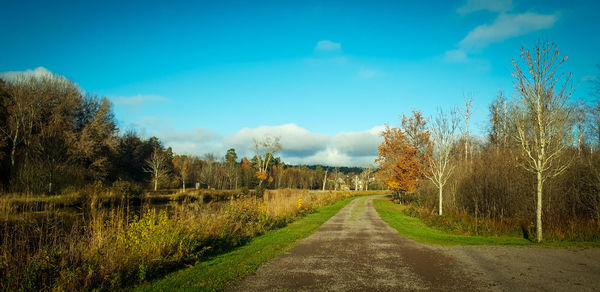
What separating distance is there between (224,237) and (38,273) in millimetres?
5736

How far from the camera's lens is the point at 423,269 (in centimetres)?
725

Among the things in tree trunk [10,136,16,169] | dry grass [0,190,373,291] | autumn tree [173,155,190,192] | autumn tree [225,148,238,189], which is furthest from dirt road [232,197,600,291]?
autumn tree [225,148,238,189]

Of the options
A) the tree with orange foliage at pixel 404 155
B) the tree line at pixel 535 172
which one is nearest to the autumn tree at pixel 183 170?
the tree with orange foliage at pixel 404 155

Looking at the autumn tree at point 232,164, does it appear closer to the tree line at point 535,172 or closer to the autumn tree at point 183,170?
the autumn tree at point 183,170

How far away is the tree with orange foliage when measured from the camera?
31.1 metres

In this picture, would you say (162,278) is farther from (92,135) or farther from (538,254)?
(92,135)

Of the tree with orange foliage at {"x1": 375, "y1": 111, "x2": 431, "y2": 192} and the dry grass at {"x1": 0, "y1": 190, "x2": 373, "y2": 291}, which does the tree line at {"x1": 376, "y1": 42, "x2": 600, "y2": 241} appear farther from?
the dry grass at {"x1": 0, "y1": 190, "x2": 373, "y2": 291}

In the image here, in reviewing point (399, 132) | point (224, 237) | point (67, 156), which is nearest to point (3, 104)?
point (67, 156)

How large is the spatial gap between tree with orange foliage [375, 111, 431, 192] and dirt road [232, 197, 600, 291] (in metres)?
→ 21.3

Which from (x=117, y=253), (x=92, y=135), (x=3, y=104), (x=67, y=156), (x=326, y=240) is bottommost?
(x=326, y=240)

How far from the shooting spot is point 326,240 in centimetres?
1159

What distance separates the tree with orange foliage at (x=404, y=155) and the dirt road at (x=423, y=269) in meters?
21.3

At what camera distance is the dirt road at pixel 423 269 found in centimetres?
600

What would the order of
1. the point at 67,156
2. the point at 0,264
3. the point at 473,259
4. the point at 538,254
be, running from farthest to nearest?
the point at 67,156 → the point at 538,254 → the point at 473,259 → the point at 0,264
